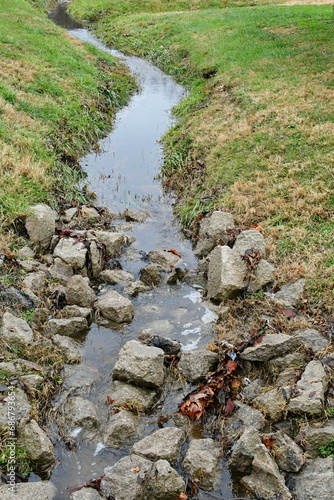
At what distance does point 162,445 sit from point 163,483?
2.31 feet

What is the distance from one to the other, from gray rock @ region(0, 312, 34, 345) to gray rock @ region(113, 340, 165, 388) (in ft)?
5.78

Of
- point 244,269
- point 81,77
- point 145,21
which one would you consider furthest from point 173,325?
point 145,21

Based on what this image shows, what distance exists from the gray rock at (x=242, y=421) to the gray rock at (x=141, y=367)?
4.64ft

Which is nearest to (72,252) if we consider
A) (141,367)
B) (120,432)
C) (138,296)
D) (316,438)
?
(138,296)

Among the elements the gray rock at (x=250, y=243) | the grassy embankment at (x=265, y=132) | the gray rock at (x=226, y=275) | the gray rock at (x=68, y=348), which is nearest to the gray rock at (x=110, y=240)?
the grassy embankment at (x=265, y=132)

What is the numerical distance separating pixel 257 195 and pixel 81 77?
1466 cm

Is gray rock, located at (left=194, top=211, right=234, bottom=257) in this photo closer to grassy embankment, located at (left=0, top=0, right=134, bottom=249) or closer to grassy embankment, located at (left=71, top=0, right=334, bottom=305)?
grassy embankment, located at (left=71, top=0, right=334, bottom=305)

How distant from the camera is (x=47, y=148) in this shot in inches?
642

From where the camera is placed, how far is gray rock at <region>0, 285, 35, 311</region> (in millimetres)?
9312

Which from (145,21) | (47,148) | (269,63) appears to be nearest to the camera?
(47,148)

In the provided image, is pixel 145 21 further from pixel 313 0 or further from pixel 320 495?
pixel 320 495

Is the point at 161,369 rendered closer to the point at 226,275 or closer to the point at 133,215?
the point at 226,275

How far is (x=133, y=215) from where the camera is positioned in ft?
47.6

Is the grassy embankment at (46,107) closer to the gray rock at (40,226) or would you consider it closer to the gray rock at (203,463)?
the gray rock at (40,226)
